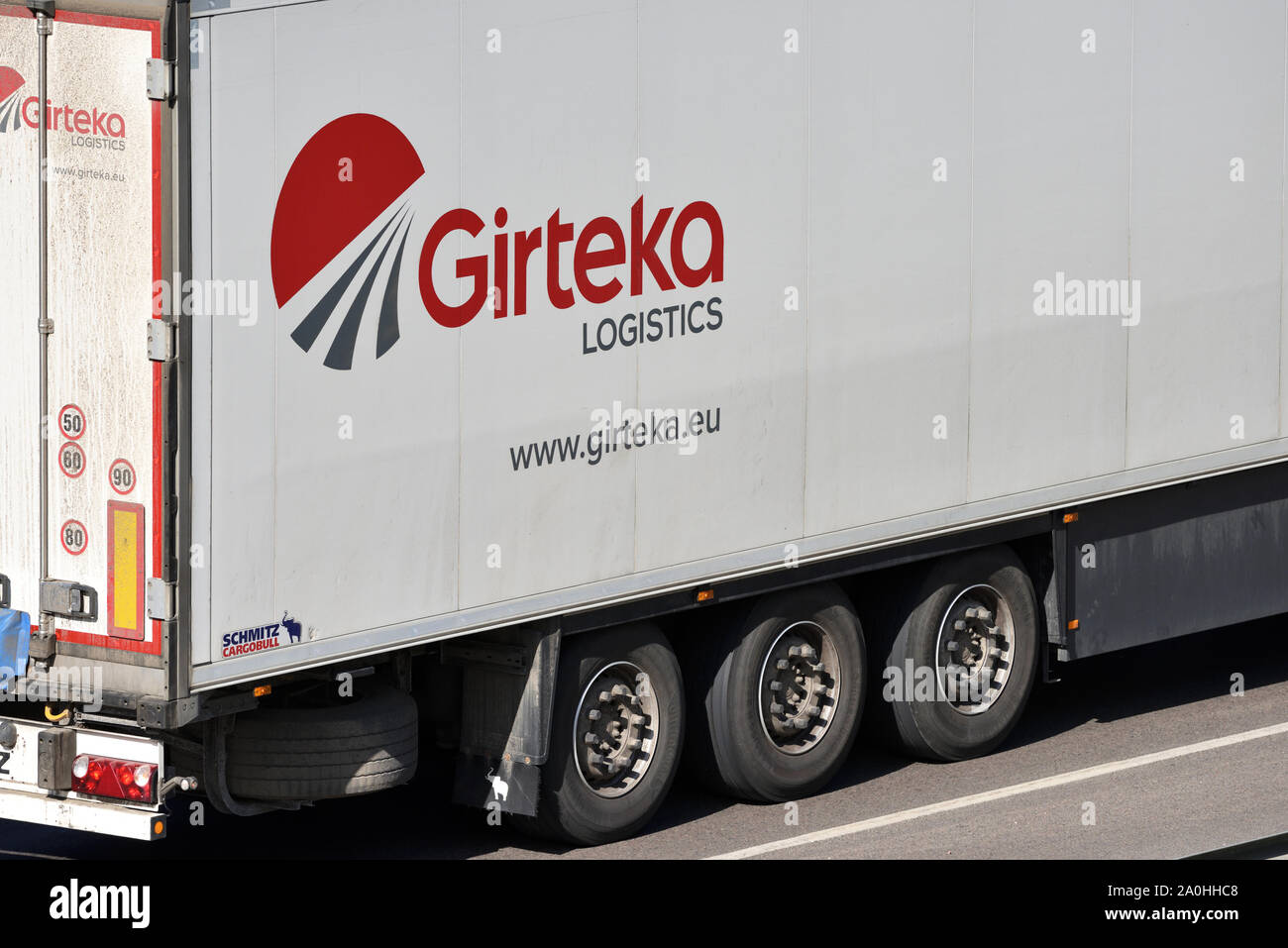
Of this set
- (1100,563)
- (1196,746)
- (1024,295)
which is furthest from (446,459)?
(1196,746)

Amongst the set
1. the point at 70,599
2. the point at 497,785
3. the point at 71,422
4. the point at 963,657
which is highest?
the point at 71,422

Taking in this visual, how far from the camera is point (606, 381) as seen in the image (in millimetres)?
10023

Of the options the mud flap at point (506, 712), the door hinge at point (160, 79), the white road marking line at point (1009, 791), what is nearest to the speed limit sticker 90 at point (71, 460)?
the door hinge at point (160, 79)

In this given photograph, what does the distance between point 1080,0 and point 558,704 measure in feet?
15.5

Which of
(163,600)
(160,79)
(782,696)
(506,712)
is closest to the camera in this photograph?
(160,79)

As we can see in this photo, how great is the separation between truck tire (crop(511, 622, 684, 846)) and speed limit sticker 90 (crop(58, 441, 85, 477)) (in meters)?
2.47

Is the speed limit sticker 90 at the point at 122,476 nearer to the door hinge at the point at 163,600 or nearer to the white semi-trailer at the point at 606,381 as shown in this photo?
the white semi-trailer at the point at 606,381

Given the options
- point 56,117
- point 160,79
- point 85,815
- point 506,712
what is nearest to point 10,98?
point 56,117

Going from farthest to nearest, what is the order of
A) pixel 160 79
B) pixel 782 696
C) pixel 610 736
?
pixel 782 696
pixel 610 736
pixel 160 79

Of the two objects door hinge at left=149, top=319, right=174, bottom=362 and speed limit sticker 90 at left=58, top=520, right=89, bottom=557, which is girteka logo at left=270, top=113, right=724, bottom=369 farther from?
speed limit sticker 90 at left=58, top=520, right=89, bottom=557

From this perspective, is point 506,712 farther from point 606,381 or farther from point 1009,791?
point 1009,791

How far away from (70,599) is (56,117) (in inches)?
76.1

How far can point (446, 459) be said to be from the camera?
31.0 feet

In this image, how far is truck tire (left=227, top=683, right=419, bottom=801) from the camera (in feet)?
31.4
